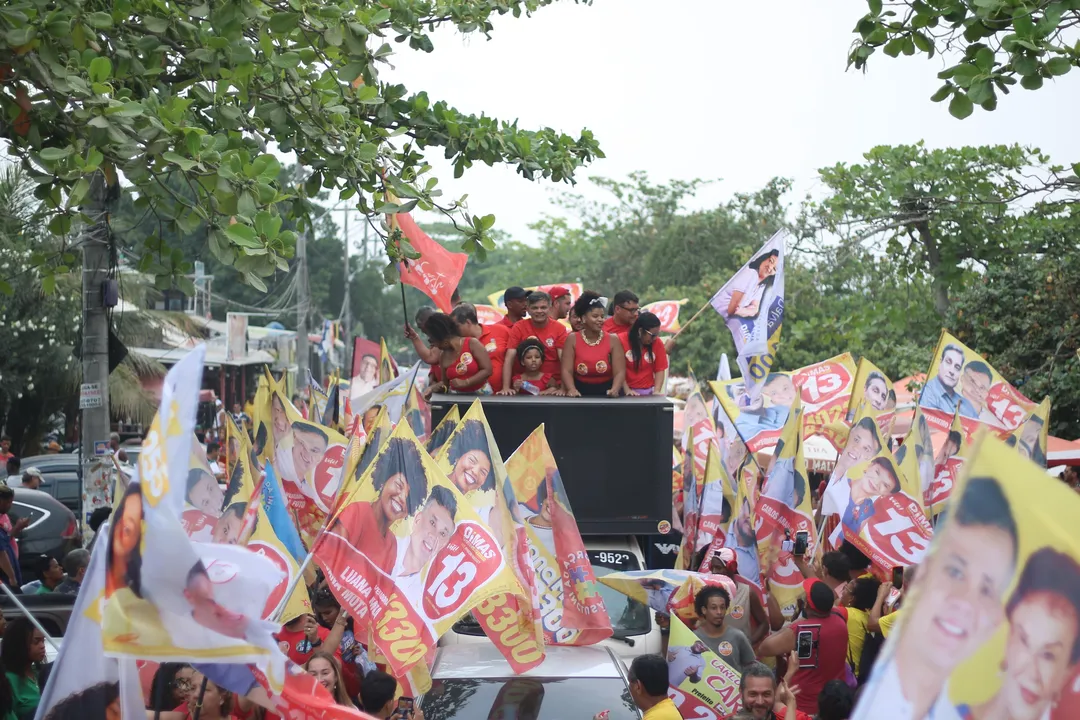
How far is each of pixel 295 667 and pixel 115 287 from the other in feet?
24.1

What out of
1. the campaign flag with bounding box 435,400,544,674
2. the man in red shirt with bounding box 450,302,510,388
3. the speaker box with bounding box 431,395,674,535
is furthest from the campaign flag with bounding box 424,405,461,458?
the man in red shirt with bounding box 450,302,510,388

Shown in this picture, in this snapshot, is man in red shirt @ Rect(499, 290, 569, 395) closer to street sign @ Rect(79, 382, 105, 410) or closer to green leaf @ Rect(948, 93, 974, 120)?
street sign @ Rect(79, 382, 105, 410)

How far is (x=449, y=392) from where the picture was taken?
1032cm

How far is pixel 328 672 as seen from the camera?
5824 mm

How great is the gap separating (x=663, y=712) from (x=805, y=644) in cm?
164

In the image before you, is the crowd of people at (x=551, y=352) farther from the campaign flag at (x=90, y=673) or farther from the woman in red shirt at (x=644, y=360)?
the campaign flag at (x=90, y=673)

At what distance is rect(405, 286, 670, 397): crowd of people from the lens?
388 inches

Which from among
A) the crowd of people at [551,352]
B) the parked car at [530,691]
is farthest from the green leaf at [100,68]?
the crowd of people at [551,352]

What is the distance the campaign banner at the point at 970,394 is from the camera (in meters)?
12.8

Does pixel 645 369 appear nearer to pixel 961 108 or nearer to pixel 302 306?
pixel 961 108

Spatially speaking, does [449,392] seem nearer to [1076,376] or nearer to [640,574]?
[640,574]

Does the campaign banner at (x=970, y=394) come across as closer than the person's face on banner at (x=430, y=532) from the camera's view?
No

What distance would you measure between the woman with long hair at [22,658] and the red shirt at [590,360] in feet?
15.6

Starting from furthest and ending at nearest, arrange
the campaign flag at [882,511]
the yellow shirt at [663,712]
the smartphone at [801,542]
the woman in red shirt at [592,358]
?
the woman in red shirt at [592,358], the smartphone at [801,542], the campaign flag at [882,511], the yellow shirt at [663,712]
